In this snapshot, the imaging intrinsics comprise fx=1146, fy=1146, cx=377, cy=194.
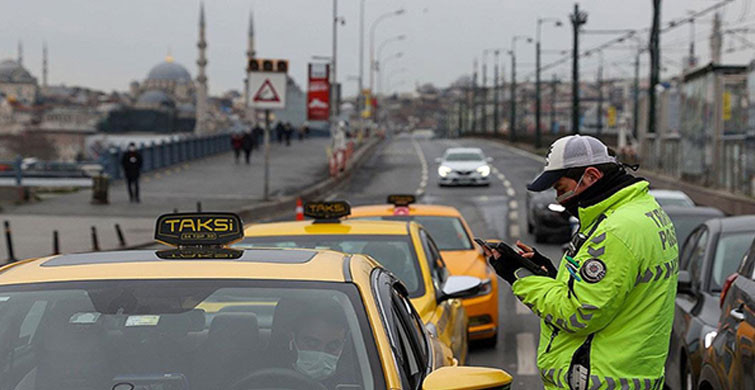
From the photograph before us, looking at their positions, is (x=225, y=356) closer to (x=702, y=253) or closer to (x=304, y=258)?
(x=304, y=258)

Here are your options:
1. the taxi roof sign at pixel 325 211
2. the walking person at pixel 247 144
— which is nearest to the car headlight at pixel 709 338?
the taxi roof sign at pixel 325 211

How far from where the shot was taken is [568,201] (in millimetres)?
4363

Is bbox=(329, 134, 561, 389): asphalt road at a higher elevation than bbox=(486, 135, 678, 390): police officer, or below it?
below

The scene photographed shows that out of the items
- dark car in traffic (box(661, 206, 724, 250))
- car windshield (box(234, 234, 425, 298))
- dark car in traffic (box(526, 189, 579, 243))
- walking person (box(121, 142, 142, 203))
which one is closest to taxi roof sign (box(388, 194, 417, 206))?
dark car in traffic (box(661, 206, 724, 250))

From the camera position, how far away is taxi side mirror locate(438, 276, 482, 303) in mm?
6971

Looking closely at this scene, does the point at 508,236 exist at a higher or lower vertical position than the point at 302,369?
lower

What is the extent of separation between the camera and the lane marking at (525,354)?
9.16 metres

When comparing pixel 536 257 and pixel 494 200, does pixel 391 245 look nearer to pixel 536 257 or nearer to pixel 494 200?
pixel 536 257

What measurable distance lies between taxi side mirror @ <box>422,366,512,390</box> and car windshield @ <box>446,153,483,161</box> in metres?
37.5

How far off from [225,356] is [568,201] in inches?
55.8

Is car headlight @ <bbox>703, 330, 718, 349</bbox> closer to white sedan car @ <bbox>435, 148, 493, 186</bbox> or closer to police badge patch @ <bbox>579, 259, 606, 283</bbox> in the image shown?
police badge patch @ <bbox>579, 259, 606, 283</bbox>

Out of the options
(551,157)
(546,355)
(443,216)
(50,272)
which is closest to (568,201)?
(551,157)

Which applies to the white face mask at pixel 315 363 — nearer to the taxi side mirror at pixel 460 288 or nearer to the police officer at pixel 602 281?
the police officer at pixel 602 281

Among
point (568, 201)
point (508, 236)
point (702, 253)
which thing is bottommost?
point (508, 236)
